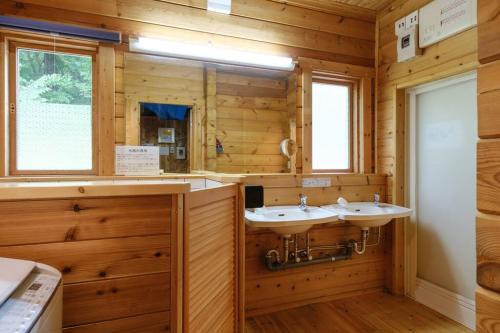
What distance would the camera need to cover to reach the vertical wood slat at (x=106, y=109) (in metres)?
2.03

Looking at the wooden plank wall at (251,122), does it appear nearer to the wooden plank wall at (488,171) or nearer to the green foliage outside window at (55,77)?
the green foliage outside window at (55,77)

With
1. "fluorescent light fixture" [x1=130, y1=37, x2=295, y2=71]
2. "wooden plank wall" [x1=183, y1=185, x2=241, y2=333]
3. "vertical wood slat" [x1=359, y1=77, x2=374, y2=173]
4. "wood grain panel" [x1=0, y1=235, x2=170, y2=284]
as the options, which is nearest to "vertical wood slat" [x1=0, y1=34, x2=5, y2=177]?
"fluorescent light fixture" [x1=130, y1=37, x2=295, y2=71]

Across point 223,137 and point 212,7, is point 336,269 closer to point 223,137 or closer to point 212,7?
point 223,137

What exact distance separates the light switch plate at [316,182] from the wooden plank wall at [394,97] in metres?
0.59

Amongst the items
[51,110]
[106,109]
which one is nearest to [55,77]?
[51,110]

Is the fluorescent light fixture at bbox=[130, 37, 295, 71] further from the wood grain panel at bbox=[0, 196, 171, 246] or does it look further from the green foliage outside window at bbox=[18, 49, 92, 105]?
the wood grain panel at bbox=[0, 196, 171, 246]

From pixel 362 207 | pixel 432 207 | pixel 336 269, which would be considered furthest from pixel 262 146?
pixel 432 207

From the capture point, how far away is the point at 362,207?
2518 millimetres

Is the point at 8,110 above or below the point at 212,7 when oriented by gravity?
below

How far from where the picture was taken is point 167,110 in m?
2.25

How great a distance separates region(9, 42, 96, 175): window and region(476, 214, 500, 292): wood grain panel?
2140mm

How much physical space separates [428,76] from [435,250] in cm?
140

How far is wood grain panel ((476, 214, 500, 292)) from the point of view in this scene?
0.67 metres

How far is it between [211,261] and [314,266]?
A: 57.3 inches
